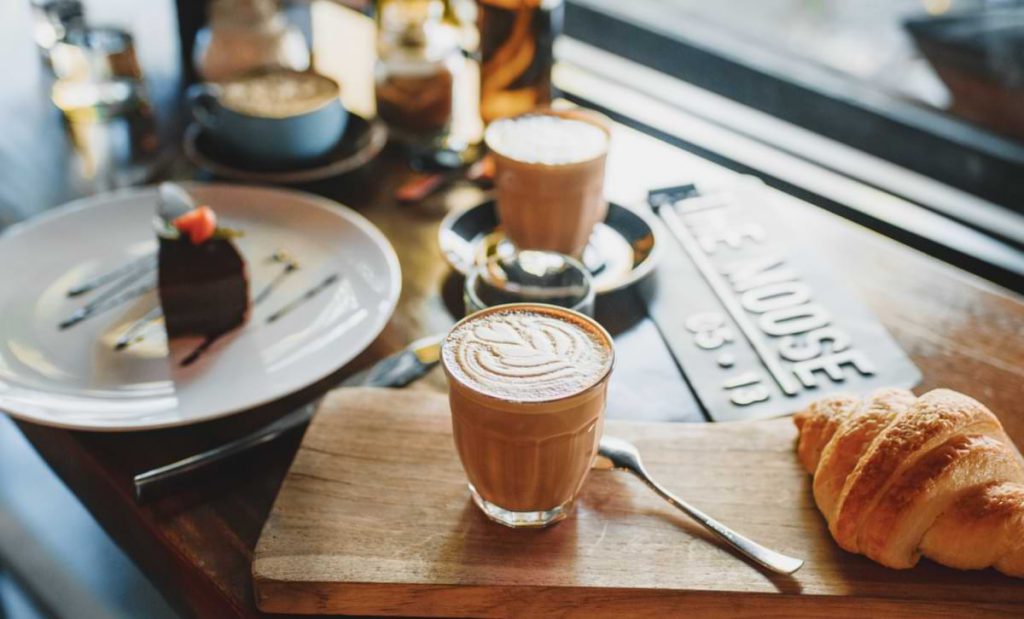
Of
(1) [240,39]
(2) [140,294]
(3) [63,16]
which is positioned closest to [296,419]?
(2) [140,294]

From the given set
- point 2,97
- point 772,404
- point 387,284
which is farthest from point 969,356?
point 2,97

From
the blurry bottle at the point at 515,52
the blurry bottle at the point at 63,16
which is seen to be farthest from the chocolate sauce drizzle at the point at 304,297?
the blurry bottle at the point at 63,16

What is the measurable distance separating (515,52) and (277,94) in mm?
414

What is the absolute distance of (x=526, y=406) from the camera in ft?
2.62

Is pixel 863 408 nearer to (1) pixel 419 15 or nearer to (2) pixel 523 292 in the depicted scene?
(2) pixel 523 292

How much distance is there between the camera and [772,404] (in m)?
1.08

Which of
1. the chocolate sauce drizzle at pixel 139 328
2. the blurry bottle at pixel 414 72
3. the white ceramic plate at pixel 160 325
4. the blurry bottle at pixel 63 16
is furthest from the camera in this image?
the blurry bottle at pixel 63 16

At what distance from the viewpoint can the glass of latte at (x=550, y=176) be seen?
1.25 m

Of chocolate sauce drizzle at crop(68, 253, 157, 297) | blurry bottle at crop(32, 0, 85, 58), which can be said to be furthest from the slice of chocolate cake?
blurry bottle at crop(32, 0, 85, 58)

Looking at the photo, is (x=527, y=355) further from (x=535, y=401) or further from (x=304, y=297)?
(x=304, y=297)

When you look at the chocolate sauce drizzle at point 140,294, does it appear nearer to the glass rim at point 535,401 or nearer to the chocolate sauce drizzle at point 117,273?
the chocolate sauce drizzle at point 117,273

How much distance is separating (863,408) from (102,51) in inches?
62.0

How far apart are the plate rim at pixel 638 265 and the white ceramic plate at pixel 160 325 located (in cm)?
8

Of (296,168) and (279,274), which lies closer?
(279,274)
